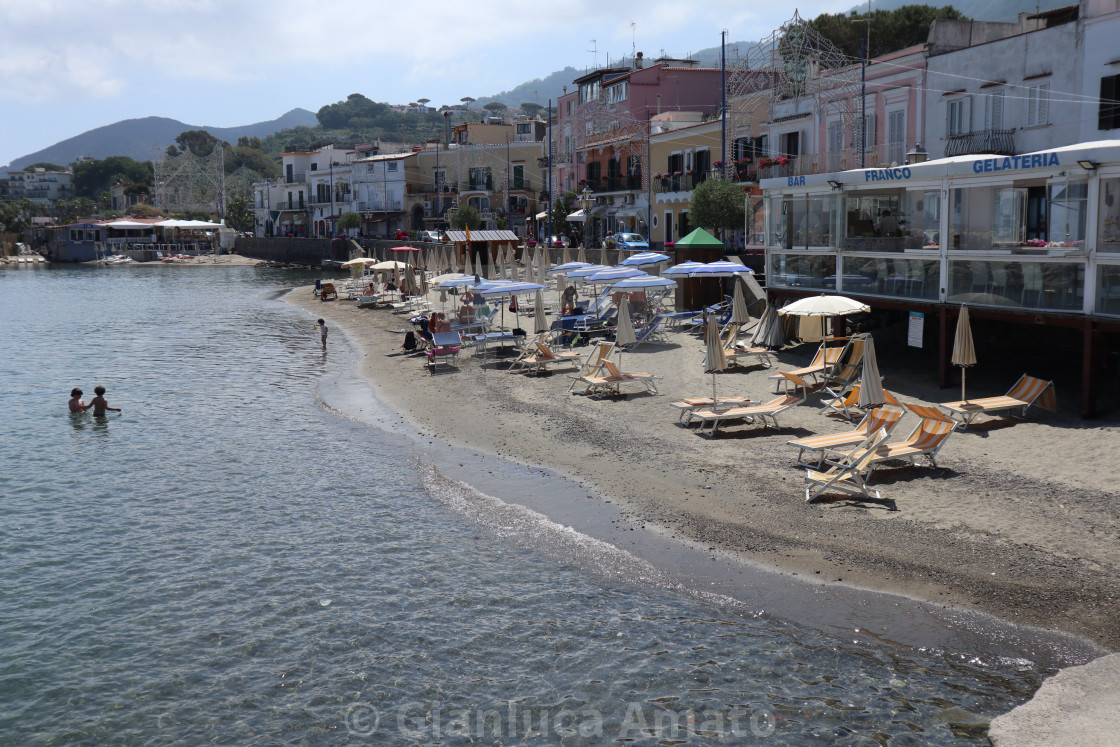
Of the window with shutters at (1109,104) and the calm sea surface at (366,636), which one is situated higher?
the window with shutters at (1109,104)

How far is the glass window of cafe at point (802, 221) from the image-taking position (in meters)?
20.9

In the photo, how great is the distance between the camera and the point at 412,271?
45.6m

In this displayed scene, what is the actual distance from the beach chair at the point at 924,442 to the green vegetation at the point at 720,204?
21.9 m

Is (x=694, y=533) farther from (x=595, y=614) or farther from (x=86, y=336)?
(x=86, y=336)

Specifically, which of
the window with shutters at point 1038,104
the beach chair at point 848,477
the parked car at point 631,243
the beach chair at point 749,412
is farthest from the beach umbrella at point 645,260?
the beach chair at point 848,477

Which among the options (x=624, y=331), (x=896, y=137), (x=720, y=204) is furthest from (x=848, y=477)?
(x=720, y=204)

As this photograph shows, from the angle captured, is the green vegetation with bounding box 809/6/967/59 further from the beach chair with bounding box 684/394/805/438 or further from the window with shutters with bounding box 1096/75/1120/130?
the beach chair with bounding box 684/394/805/438

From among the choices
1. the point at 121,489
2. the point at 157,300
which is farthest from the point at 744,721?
the point at 157,300

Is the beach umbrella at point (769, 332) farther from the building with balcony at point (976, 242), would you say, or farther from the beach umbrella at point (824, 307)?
the beach umbrella at point (824, 307)

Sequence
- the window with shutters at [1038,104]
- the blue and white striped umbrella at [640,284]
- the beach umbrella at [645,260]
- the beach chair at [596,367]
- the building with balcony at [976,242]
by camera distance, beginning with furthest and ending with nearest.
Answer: the beach umbrella at [645,260] < the window with shutters at [1038,104] < the blue and white striped umbrella at [640,284] < the beach chair at [596,367] < the building with balcony at [976,242]

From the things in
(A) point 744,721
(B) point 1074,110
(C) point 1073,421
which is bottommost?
(A) point 744,721

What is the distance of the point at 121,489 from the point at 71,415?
7341 mm

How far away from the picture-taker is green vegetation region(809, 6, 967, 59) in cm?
4638

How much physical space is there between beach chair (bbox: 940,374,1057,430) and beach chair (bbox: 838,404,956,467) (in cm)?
195
